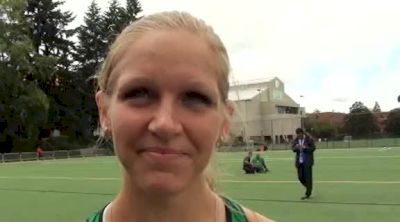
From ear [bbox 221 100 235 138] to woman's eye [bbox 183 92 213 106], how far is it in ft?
0.54

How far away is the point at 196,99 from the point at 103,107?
27 centimetres

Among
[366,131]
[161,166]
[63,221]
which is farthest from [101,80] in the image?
[366,131]

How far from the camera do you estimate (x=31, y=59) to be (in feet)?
202

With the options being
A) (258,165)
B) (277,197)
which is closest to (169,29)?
(277,197)

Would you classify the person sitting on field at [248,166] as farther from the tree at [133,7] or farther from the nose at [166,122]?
the tree at [133,7]

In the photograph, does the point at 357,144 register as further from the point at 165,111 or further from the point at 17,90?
the point at 165,111

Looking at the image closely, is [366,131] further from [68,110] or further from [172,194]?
[172,194]

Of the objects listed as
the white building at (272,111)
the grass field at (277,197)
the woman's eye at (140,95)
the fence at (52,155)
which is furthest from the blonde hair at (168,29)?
the white building at (272,111)

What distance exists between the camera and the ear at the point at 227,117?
1499 millimetres

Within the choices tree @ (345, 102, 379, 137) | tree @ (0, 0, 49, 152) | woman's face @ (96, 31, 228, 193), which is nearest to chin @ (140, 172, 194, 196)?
woman's face @ (96, 31, 228, 193)

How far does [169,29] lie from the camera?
4.49ft

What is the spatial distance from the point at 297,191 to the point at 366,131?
52.9m

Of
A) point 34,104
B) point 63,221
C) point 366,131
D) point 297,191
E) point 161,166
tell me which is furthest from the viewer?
point 366,131

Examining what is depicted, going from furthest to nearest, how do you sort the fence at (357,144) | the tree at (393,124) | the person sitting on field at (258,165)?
the tree at (393,124) < the fence at (357,144) < the person sitting on field at (258,165)
